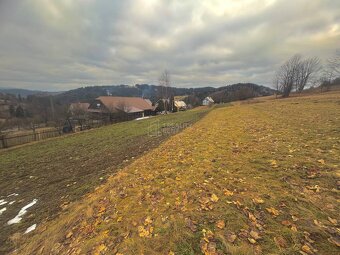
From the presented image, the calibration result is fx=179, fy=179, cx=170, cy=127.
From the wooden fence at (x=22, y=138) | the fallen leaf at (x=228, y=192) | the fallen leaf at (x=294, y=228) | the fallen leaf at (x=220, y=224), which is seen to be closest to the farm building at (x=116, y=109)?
the wooden fence at (x=22, y=138)

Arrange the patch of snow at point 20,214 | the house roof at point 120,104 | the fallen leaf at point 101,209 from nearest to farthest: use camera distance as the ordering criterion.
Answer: the fallen leaf at point 101,209 → the patch of snow at point 20,214 → the house roof at point 120,104

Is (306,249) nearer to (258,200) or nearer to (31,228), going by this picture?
(258,200)

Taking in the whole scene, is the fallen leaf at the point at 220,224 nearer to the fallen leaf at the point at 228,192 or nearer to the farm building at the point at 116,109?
the fallen leaf at the point at 228,192

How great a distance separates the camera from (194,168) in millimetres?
5773

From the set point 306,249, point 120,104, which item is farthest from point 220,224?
point 120,104

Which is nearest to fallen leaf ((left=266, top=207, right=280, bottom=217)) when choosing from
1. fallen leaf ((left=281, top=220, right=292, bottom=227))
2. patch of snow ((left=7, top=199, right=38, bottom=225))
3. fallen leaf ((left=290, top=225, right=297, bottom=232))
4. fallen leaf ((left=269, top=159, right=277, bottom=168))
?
fallen leaf ((left=281, top=220, right=292, bottom=227))

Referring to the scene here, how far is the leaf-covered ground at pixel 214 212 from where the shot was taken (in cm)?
281

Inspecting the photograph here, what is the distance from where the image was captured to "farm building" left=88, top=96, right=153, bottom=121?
43188 millimetres

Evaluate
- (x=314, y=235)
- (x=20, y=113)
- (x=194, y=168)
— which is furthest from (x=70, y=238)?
(x=20, y=113)

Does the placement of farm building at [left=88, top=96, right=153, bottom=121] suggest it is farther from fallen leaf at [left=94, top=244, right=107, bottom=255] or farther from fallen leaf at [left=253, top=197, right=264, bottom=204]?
fallen leaf at [left=253, top=197, right=264, bottom=204]

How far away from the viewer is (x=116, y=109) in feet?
158

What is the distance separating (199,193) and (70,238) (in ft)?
9.21

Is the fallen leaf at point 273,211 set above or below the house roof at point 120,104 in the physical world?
below

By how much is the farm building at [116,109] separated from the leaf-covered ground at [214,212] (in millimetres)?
35880
